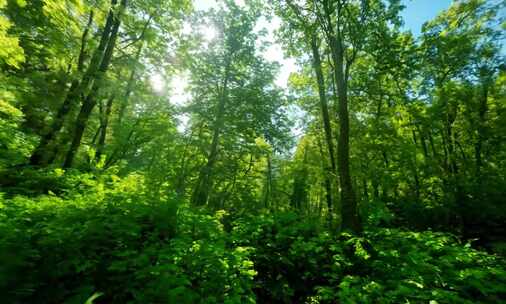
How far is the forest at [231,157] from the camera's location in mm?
3322

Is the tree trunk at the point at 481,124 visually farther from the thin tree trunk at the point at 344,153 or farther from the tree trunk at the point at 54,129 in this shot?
the tree trunk at the point at 54,129

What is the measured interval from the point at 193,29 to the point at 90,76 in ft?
26.3

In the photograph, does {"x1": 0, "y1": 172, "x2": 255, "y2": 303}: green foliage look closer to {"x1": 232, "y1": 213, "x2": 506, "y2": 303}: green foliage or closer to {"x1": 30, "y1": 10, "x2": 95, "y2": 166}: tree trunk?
{"x1": 232, "y1": 213, "x2": 506, "y2": 303}: green foliage

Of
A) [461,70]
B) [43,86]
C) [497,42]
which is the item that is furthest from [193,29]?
[497,42]

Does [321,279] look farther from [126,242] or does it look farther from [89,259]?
[89,259]

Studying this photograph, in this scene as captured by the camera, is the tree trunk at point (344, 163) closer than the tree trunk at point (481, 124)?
Yes

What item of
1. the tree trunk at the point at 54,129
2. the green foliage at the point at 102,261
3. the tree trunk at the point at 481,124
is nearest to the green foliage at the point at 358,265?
the green foliage at the point at 102,261

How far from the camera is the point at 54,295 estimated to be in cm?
292

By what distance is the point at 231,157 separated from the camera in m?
14.9

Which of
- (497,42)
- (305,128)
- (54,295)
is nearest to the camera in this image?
(54,295)

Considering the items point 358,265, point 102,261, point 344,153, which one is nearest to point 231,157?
point 344,153

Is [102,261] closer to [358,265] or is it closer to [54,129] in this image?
[358,265]

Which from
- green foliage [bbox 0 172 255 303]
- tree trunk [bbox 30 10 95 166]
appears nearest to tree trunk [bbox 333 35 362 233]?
green foliage [bbox 0 172 255 303]

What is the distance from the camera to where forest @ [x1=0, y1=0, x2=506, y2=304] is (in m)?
3.32
